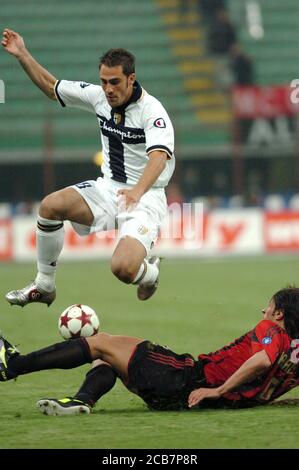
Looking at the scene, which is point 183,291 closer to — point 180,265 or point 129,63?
point 180,265

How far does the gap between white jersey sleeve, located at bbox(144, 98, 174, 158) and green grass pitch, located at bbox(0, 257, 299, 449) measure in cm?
190

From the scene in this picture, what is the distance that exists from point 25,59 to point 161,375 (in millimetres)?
3145

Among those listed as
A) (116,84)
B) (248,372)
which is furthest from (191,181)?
(248,372)

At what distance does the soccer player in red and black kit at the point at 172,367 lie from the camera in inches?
263

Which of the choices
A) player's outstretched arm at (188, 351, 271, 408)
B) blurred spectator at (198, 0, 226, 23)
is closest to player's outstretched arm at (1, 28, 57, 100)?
player's outstretched arm at (188, 351, 271, 408)

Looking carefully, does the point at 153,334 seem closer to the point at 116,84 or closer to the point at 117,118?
the point at 117,118

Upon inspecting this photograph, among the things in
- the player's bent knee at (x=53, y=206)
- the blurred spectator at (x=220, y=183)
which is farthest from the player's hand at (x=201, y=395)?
the blurred spectator at (x=220, y=183)

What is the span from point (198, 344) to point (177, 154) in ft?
42.7

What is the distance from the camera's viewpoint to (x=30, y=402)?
7430 millimetres

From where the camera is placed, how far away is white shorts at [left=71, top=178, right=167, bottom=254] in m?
8.55

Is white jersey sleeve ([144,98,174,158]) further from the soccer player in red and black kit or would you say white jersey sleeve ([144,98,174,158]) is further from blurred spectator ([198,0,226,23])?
blurred spectator ([198,0,226,23])

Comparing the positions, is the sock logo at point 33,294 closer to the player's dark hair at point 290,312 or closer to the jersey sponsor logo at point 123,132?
the jersey sponsor logo at point 123,132
